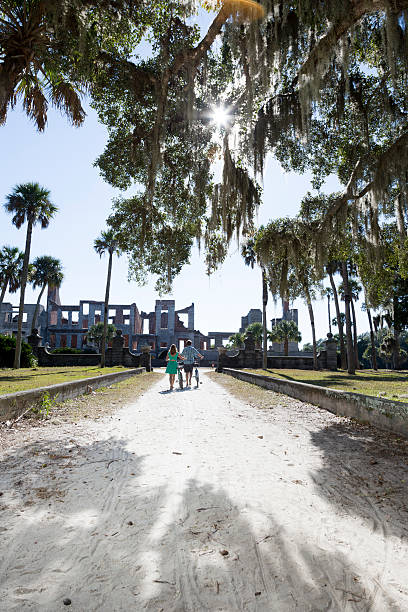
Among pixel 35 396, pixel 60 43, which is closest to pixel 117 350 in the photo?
pixel 35 396

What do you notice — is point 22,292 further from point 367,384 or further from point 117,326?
point 117,326

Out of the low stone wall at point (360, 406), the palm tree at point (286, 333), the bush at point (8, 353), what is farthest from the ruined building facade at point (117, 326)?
the low stone wall at point (360, 406)

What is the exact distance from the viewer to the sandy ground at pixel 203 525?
5.50ft

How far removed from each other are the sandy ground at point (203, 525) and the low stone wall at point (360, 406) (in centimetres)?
55

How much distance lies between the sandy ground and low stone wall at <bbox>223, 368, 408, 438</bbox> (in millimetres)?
545

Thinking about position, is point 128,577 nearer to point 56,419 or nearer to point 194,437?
point 194,437

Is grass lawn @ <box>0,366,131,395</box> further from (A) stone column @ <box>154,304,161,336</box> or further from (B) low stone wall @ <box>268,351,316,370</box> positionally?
(A) stone column @ <box>154,304,161,336</box>

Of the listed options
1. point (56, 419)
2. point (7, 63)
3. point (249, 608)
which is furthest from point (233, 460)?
point (7, 63)

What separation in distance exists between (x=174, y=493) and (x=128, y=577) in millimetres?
1115

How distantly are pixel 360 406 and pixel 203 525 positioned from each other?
4.64 m

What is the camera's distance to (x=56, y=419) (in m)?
6.19

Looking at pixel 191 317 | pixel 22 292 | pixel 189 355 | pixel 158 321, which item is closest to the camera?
pixel 189 355

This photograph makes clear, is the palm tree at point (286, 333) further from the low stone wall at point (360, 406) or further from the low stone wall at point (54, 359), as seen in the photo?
the low stone wall at point (360, 406)

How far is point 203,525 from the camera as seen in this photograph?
2.34 m
